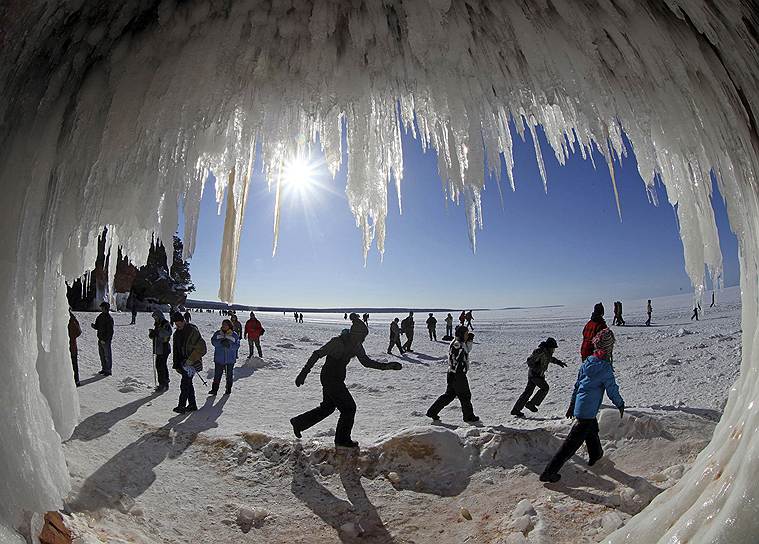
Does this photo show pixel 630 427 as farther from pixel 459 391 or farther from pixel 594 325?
pixel 459 391

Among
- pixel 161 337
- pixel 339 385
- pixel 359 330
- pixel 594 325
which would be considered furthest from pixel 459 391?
pixel 161 337

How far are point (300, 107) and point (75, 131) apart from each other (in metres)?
1.65

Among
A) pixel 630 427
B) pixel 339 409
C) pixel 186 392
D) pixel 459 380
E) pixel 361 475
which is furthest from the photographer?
pixel 186 392

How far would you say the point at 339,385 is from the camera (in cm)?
560

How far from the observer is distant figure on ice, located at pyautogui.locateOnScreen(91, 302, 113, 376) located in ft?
32.2

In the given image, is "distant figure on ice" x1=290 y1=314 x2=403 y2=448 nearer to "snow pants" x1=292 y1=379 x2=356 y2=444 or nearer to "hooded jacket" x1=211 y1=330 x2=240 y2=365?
"snow pants" x1=292 y1=379 x2=356 y2=444

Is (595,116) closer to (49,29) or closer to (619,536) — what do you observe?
(619,536)

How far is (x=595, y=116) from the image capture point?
2.99 meters

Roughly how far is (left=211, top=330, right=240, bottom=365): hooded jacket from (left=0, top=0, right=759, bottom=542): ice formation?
4.87 metres

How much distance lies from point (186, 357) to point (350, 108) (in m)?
5.71

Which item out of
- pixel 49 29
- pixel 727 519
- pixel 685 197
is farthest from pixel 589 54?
pixel 49 29

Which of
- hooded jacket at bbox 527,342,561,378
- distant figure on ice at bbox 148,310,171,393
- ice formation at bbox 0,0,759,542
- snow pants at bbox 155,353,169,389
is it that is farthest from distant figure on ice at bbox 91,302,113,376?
hooded jacket at bbox 527,342,561,378

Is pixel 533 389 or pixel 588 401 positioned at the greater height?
pixel 588 401

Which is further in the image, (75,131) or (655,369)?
(655,369)
